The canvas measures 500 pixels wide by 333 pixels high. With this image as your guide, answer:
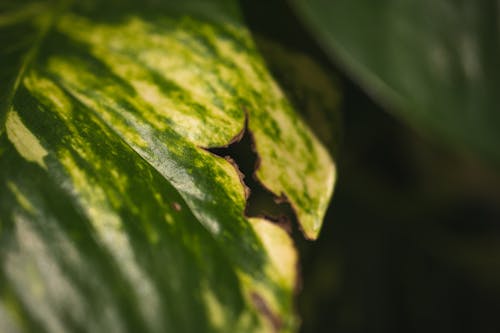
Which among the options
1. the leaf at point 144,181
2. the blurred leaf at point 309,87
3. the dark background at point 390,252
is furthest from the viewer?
the dark background at point 390,252

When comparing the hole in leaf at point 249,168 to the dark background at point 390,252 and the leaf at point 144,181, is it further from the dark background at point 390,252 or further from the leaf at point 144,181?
the dark background at point 390,252

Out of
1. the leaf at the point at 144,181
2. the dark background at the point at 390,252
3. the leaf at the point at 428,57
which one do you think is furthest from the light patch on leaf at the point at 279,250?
the dark background at the point at 390,252

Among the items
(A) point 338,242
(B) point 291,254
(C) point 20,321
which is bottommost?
(A) point 338,242

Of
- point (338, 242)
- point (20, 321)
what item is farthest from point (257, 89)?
point (338, 242)

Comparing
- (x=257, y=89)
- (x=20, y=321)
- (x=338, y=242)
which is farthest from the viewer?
(x=338, y=242)

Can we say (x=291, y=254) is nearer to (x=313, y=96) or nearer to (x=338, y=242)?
(x=313, y=96)

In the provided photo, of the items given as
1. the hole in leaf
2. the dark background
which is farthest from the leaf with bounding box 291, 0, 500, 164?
the dark background
